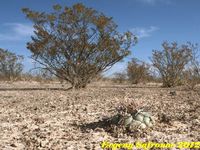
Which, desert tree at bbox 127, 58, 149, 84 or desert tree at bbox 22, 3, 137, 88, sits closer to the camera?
desert tree at bbox 22, 3, 137, 88

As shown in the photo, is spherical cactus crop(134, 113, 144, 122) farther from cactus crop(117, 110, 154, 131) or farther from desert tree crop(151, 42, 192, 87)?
desert tree crop(151, 42, 192, 87)

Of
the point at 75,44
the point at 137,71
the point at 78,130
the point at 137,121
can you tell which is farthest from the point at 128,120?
the point at 137,71

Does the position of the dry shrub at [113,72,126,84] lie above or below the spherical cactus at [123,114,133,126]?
above

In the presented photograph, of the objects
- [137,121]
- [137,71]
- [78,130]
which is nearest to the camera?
[137,121]

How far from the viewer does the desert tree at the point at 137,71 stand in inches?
1216

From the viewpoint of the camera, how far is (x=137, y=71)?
31.3 metres

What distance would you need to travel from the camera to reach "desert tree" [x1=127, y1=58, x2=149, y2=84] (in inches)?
1216

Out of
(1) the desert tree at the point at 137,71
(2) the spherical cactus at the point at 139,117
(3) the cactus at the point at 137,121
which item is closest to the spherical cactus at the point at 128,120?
(3) the cactus at the point at 137,121

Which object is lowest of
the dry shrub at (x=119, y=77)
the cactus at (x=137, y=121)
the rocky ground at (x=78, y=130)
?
the rocky ground at (x=78, y=130)

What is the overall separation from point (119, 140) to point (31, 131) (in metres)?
1.89

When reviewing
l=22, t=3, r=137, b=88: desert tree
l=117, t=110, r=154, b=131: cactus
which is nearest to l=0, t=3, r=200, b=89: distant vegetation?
l=22, t=3, r=137, b=88: desert tree

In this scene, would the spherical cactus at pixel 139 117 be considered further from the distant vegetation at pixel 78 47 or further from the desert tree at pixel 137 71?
the desert tree at pixel 137 71

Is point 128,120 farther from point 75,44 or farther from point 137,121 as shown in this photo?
point 75,44

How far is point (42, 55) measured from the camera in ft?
61.4
